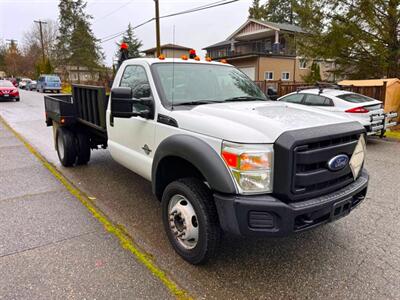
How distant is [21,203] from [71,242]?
65.0 inches

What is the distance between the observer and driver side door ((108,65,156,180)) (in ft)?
12.3

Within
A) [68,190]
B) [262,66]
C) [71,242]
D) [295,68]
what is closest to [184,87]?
[71,242]

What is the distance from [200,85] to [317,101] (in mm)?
6962

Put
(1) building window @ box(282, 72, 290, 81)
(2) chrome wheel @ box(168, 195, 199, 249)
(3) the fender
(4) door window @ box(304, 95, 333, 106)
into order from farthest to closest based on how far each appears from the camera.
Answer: (1) building window @ box(282, 72, 290, 81)
(4) door window @ box(304, 95, 333, 106)
(2) chrome wheel @ box(168, 195, 199, 249)
(3) the fender

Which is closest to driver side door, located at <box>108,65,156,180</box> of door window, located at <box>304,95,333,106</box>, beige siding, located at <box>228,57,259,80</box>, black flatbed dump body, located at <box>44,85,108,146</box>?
black flatbed dump body, located at <box>44,85,108,146</box>

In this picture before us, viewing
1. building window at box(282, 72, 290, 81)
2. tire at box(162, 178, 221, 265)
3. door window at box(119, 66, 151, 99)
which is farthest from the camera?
building window at box(282, 72, 290, 81)

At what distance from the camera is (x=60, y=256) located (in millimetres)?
3271

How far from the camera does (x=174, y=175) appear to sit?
3551 mm

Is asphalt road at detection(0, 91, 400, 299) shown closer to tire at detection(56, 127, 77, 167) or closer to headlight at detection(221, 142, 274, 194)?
headlight at detection(221, 142, 274, 194)

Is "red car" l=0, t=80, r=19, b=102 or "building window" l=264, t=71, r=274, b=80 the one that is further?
"building window" l=264, t=71, r=274, b=80

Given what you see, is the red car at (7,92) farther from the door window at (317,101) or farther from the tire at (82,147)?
the door window at (317,101)

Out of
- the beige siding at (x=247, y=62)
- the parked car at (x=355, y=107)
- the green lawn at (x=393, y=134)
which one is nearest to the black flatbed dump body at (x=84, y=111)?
the parked car at (x=355, y=107)

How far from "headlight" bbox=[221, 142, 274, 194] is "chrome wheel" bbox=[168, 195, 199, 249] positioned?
0.68 metres

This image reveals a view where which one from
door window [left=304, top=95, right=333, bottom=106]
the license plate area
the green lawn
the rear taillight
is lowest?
the green lawn
